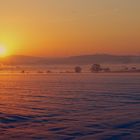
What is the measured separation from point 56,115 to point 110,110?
274 cm

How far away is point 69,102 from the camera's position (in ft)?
71.5

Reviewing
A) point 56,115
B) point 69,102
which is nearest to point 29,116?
point 56,115

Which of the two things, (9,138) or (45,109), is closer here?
(9,138)

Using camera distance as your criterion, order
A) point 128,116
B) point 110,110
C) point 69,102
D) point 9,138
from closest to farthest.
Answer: point 9,138
point 128,116
point 110,110
point 69,102

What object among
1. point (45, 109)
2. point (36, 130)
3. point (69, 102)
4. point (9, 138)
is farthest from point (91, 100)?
point (9, 138)

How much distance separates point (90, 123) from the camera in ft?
48.5

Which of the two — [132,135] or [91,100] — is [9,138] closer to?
[132,135]

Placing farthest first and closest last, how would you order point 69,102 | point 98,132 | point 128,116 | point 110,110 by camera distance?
point 69,102
point 110,110
point 128,116
point 98,132

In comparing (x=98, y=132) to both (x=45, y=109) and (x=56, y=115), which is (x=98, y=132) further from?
(x=45, y=109)

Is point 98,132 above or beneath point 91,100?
beneath

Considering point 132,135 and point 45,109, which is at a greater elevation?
point 45,109

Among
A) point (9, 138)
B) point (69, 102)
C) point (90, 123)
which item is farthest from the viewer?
point (69, 102)

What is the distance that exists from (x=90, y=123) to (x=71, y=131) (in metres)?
1.60

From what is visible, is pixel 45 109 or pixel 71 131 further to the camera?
pixel 45 109
